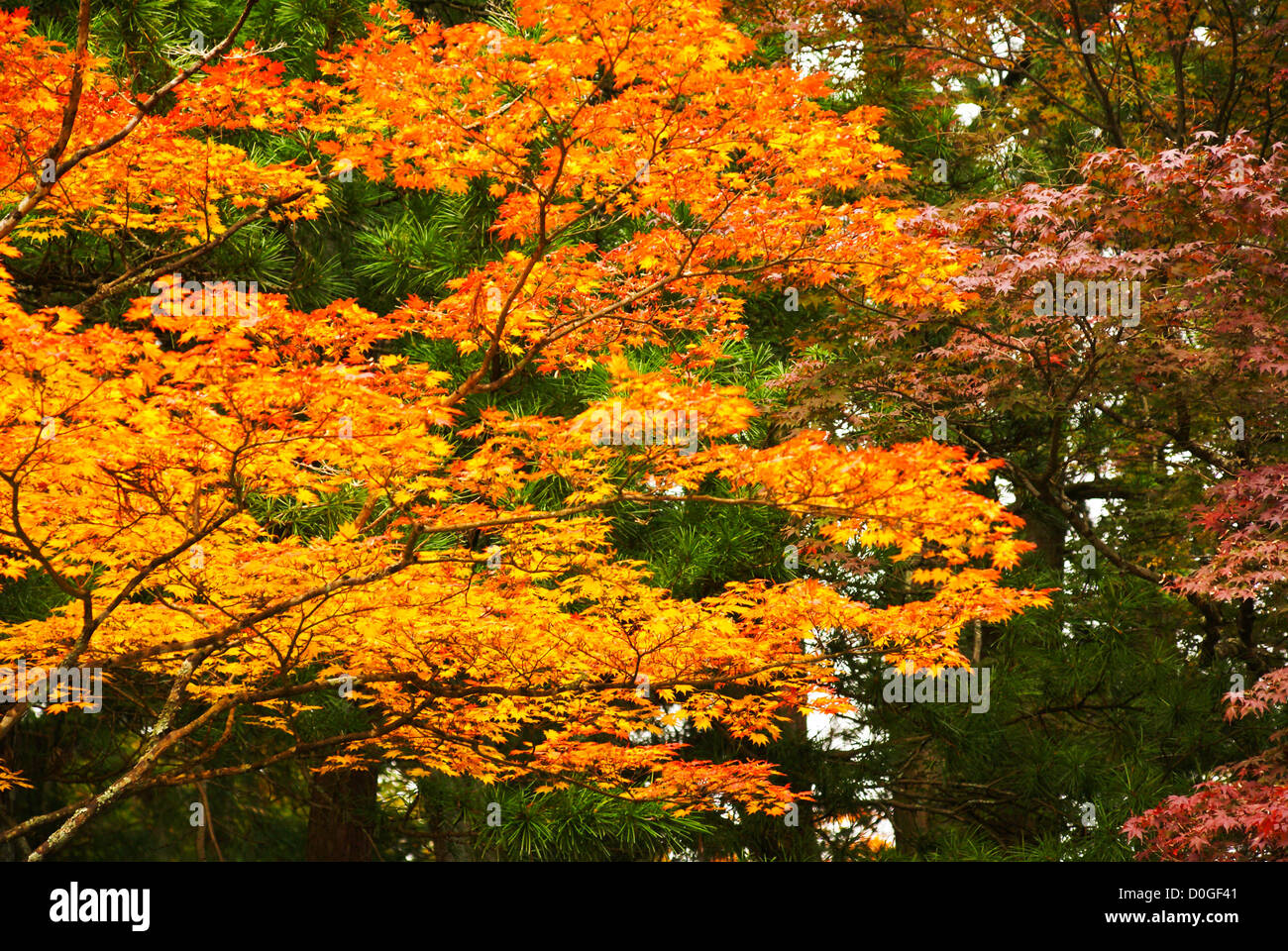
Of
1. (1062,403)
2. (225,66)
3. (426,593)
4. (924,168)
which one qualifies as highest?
(924,168)

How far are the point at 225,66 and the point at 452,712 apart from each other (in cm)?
370

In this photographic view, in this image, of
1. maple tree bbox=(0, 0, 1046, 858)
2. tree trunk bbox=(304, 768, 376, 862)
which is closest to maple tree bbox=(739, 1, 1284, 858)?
maple tree bbox=(0, 0, 1046, 858)

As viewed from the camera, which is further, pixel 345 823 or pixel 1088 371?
pixel 345 823

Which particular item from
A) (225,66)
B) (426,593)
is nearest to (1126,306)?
(426,593)

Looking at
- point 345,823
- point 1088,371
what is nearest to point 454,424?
point 1088,371

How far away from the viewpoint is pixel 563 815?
8.38 m

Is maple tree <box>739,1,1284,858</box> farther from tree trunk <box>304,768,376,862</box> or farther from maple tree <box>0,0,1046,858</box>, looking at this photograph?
tree trunk <box>304,768,376,862</box>

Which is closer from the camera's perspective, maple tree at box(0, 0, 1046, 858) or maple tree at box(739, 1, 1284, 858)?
maple tree at box(0, 0, 1046, 858)

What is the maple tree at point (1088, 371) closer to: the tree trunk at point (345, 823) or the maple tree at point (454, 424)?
the maple tree at point (454, 424)

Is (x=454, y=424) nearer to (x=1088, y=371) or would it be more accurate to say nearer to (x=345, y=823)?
(x=1088, y=371)

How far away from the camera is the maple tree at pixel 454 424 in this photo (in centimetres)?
507

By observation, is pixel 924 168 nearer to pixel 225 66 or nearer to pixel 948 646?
pixel 948 646

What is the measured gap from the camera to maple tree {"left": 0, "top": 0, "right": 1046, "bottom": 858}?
5070 millimetres

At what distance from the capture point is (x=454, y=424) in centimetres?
646
